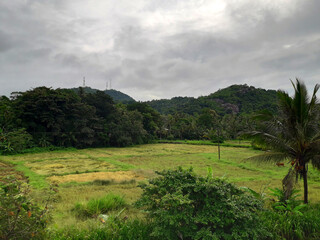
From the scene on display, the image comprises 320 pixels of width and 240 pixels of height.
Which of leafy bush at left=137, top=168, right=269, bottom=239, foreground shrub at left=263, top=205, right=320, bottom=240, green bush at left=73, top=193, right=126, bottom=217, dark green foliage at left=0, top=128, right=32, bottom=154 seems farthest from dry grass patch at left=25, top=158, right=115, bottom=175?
foreground shrub at left=263, top=205, right=320, bottom=240

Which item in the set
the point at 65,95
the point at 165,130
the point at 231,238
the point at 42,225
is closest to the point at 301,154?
the point at 231,238

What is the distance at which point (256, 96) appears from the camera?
81438 millimetres

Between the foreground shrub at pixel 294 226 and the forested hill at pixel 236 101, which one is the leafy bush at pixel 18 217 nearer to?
the foreground shrub at pixel 294 226

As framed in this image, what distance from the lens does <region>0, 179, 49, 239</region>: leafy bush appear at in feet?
9.92

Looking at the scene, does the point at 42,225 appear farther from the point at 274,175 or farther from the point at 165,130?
the point at 165,130

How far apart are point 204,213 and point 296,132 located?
18.0 ft

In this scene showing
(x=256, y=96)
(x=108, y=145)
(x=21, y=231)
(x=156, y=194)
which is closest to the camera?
(x=21, y=231)

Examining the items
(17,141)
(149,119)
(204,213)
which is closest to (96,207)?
(204,213)

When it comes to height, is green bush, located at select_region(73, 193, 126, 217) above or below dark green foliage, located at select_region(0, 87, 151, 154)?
below

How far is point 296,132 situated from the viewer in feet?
24.1

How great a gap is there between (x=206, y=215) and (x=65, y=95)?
114 ft

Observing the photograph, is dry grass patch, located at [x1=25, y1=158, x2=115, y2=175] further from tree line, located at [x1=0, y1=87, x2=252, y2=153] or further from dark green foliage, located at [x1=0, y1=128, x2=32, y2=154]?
dark green foliage, located at [x1=0, y1=128, x2=32, y2=154]

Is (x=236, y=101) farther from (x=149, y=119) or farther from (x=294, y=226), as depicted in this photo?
(x=294, y=226)

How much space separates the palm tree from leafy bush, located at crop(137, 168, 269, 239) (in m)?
3.89
